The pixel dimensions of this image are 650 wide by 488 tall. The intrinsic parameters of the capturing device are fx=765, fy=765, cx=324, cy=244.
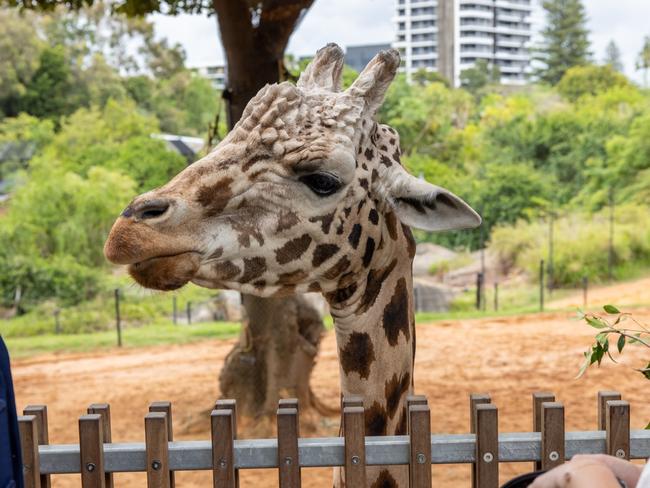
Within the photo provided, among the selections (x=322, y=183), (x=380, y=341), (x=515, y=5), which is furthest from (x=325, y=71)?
(x=515, y=5)

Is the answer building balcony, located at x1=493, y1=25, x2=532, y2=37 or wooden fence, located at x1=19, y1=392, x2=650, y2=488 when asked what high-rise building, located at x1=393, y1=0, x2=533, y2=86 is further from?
wooden fence, located at x1=19, y1=392, x2=650, y2=488

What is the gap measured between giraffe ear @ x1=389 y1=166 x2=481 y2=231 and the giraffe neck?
10 cm

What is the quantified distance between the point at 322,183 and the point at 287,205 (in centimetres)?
11

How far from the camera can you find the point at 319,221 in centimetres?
202

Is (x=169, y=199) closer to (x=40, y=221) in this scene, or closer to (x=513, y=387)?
(x=513, y=387)

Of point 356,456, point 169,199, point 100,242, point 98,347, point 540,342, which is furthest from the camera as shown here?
point 100,242

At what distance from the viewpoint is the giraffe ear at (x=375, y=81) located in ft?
6.89

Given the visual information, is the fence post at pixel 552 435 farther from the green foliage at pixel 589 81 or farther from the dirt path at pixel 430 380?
the green foliage at pixel 589 81

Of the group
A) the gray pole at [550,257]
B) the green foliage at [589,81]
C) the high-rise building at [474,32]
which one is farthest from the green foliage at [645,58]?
the high-rise building at [474,32]

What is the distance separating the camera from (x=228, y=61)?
6.42 meters

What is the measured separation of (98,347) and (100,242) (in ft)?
10.6

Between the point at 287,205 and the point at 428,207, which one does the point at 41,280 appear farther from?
the point at 428,207

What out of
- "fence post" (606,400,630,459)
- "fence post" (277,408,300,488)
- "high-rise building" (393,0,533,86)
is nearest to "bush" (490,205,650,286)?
"fence post" (606,400,630,459)

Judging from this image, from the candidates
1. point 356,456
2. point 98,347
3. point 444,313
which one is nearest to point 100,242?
point 98,347
